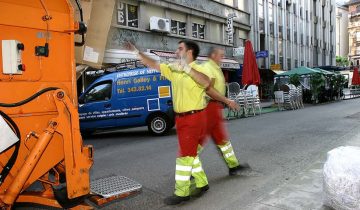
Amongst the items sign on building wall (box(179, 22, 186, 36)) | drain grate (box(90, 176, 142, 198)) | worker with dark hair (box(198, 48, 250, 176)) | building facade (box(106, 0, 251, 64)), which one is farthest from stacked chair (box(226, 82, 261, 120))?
drain grate (box(90, 176, 142, 198))

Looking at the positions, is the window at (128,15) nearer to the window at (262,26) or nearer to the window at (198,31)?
the window at (198,31)

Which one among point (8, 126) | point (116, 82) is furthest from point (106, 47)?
point (116, 82)

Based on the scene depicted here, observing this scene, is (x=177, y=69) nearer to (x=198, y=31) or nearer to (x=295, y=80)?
(x=198, y=31)

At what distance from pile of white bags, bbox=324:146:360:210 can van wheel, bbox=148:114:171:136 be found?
7760mm

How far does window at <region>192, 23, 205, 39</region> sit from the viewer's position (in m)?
25.6

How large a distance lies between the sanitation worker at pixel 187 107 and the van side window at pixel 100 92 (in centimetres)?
728

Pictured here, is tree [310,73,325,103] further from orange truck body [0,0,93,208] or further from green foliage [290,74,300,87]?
orange truck body [0,0,93,208]

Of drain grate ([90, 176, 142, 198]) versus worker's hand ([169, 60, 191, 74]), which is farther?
worker's hand ([169, 60, 191, 74])

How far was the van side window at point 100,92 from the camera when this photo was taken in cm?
1207

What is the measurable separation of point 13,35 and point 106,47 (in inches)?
45.3

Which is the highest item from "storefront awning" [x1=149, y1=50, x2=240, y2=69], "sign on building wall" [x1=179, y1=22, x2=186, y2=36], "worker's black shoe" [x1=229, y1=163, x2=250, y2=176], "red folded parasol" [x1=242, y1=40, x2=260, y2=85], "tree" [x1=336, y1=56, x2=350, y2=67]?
"tree" [x1=336, y1=56, x2=350, y2=67]

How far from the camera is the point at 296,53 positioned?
42.7 metres

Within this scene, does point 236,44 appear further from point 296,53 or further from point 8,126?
point 8,126

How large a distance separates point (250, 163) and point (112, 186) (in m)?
3.16
